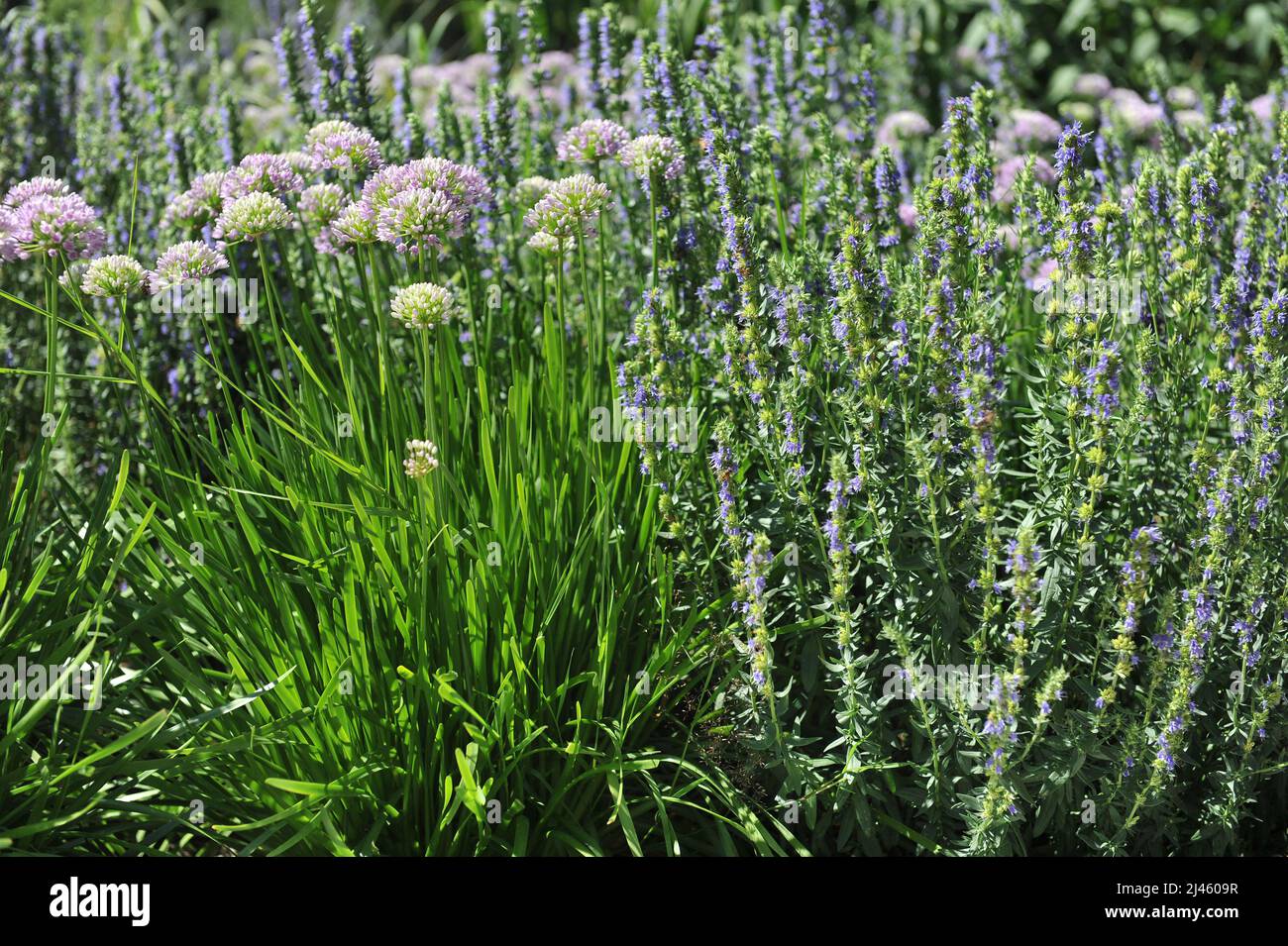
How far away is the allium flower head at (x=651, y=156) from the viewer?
3.73 meters

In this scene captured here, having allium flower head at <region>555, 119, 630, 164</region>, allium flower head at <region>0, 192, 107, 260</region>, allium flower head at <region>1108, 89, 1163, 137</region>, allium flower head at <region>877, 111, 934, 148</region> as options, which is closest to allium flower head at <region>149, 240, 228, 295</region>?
allium flower head at <region>0, 192, 107, 260</region>

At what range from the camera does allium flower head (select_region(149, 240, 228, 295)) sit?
336 cm

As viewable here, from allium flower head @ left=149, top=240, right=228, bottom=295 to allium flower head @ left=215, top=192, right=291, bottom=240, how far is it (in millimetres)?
95

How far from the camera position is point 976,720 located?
3.26 meters

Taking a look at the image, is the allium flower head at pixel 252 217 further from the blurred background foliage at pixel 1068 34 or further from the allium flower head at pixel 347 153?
the blurred background foliage at pixel 1068 34

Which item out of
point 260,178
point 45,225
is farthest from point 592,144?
point 45,225

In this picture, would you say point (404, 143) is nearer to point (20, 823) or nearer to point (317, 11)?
point (317, 11)

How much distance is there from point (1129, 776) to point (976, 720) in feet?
1.70

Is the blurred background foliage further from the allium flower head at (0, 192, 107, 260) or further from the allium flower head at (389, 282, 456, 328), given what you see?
the allium flower head at (389, 282, 456, 328)

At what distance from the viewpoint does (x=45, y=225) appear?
3.23m

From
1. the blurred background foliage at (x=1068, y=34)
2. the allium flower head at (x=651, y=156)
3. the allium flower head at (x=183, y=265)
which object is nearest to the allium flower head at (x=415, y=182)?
the allium flower head at (x=183, y=265)

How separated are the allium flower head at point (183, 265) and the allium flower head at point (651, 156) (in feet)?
4.06
